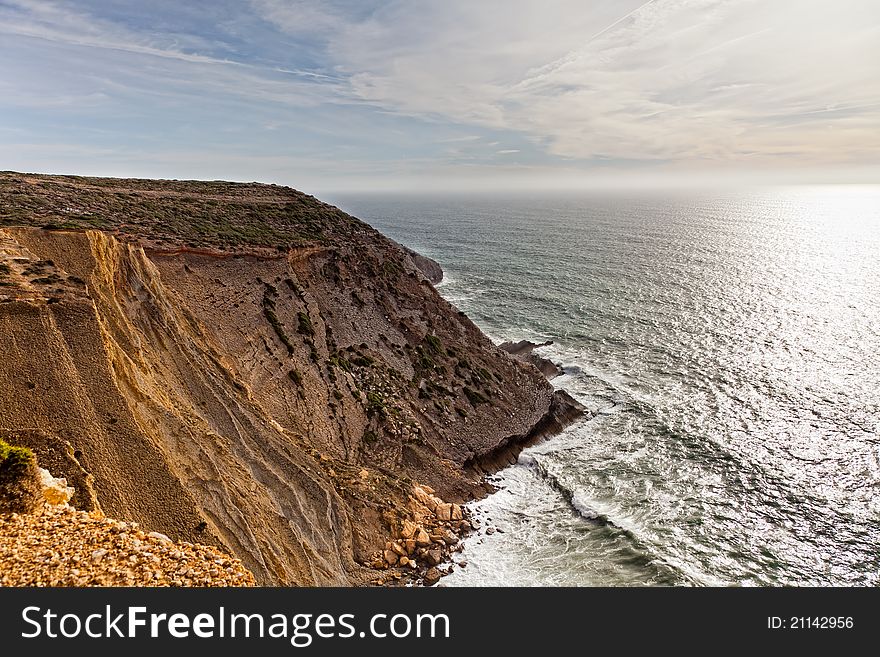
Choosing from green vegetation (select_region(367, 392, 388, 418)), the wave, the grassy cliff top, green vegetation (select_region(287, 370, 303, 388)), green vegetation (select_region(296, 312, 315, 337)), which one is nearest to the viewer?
the wave

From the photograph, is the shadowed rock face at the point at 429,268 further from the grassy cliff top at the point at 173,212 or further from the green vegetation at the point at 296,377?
the green vegetation at the point at 296,377

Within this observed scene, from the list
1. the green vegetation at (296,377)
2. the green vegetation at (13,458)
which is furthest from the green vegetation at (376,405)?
the green vegetation at (13,458)

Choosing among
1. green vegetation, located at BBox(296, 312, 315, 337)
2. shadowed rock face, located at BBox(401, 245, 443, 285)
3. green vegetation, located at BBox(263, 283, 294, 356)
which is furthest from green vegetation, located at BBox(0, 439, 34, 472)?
shadowed rock face, located at BBox(401, 245, 443, 285)

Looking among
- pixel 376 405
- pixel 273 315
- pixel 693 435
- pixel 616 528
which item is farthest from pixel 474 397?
pixel 693 435

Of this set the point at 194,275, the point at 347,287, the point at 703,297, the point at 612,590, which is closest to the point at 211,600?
the point at 612,590

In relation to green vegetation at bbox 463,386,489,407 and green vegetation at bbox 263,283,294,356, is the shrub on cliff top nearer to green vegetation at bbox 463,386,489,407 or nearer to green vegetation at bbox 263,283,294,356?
green vegetation at bbox 263,283,294,356

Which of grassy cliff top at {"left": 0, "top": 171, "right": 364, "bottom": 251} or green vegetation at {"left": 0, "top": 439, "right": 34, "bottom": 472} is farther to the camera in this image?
grassy cliff top at {"left": 0, "top": 171, "right": 364, "bottom": 251}

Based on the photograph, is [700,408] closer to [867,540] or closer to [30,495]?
[867,540]

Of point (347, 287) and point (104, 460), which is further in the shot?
point (347, 287)
